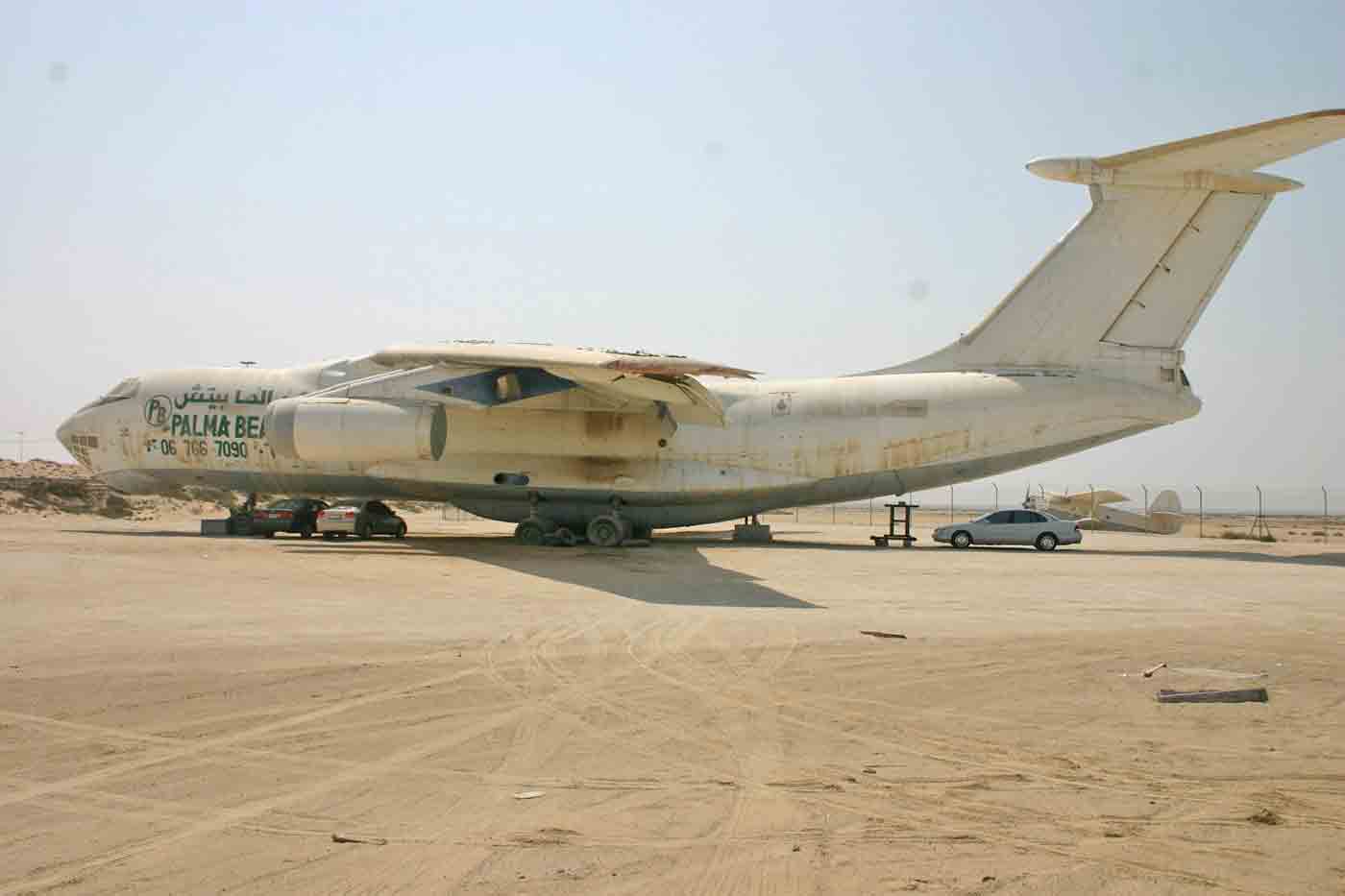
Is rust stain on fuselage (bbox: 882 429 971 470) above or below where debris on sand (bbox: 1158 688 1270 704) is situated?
above

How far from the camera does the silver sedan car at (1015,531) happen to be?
79.9 feet

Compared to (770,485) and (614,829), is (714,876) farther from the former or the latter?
(770,485)

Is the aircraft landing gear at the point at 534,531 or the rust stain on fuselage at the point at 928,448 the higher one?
the rust stain on fuselage at the point at 928,448

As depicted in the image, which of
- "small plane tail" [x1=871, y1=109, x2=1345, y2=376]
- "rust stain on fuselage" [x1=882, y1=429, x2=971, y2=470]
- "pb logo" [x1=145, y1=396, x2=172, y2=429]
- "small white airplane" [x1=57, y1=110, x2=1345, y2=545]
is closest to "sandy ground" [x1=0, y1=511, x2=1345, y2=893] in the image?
"small white airplane" [x1=57, y1=110, x2=1345, y2=545]

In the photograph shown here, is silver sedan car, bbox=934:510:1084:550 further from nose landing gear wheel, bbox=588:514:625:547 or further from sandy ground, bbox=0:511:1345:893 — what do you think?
sandy ground, bbox=0:511:1345:893

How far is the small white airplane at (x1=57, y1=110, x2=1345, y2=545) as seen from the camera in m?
19.3

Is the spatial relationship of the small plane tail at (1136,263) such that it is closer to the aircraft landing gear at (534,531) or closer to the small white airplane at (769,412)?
the small white airplane at (769,412)

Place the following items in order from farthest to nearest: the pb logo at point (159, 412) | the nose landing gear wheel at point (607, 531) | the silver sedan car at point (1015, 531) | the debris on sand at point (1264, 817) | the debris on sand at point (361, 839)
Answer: the silver sedan car at point (1015, 531), the pb logo at point (159, 412), the nose landing gear wheel at point (607, 531), the debris on sand at point (1264, 817), the debris on sand at point (361, 839)

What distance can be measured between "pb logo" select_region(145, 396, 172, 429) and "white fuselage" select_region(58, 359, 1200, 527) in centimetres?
3

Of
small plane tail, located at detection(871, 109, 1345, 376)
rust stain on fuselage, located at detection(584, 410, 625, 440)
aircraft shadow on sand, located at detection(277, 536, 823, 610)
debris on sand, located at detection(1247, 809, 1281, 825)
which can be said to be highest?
small plane tail, located at detection(871, 109, 1345, 376)

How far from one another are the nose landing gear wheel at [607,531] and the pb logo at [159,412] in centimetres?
867

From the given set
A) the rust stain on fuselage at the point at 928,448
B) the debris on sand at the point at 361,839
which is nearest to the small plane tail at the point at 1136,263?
the rust stain on fuselage at the point at 928,448

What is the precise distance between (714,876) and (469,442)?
657 inches

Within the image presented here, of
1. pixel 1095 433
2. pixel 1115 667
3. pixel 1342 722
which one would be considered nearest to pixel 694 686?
pixel 1115 667
